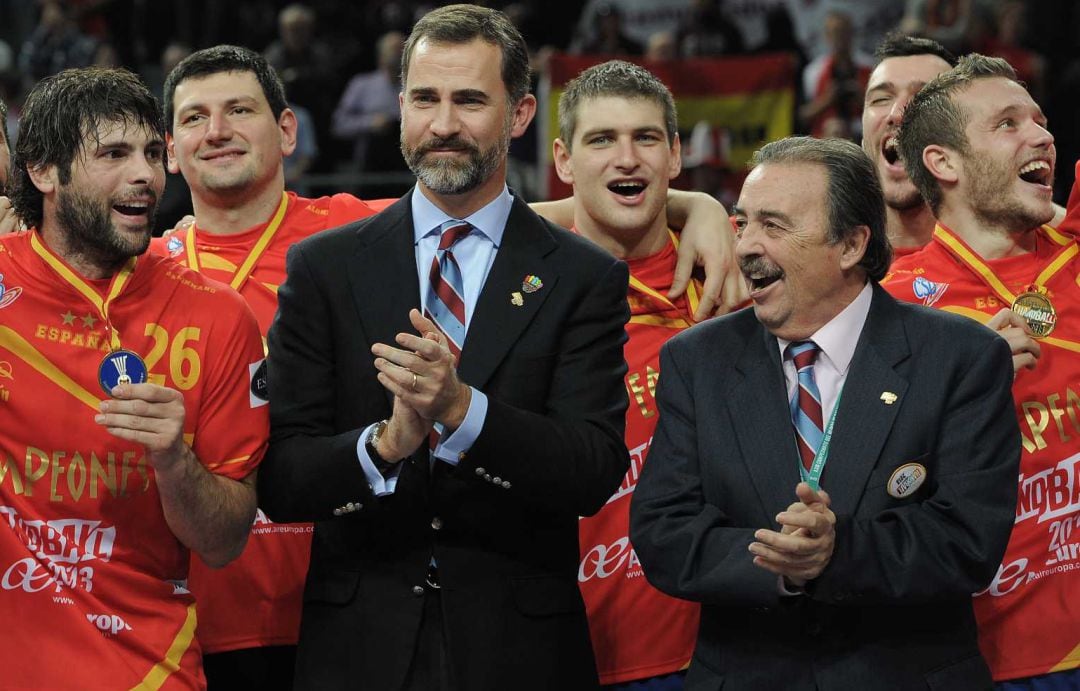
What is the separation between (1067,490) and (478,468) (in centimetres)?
214

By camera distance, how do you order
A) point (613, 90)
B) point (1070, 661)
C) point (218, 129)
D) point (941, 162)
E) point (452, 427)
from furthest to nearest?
point (218, 129) → point (613, 90) → point (941, 162) → point (1070, 661) → point (452, 427)

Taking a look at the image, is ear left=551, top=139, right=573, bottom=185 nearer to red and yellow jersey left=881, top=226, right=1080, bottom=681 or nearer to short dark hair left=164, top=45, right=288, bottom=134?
short dark hair left=164, top=45, right=288, bottom=134

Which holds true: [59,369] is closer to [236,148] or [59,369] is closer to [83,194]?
[83,194]

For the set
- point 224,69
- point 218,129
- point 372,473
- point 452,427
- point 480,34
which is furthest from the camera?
point 224,69

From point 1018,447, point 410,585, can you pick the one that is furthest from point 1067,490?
point 410,585

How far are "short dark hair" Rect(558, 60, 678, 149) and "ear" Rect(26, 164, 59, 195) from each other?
209cm

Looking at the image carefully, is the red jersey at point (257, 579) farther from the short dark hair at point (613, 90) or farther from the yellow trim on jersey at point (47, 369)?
the short dark hair at point (613, 90)

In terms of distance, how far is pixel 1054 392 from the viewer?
4.88 meters

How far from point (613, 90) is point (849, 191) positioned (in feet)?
5.03

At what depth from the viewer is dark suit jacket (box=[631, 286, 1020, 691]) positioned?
379 centimetres

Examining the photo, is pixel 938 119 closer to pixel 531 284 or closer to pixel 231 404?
pixel 531 284

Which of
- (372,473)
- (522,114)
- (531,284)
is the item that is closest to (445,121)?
(522,114)

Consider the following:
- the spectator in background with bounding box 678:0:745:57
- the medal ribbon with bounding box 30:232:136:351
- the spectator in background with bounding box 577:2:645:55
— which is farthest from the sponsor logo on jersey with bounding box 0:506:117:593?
the spectator in background with bounding box 678:0:745:57

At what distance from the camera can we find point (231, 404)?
4.10m
